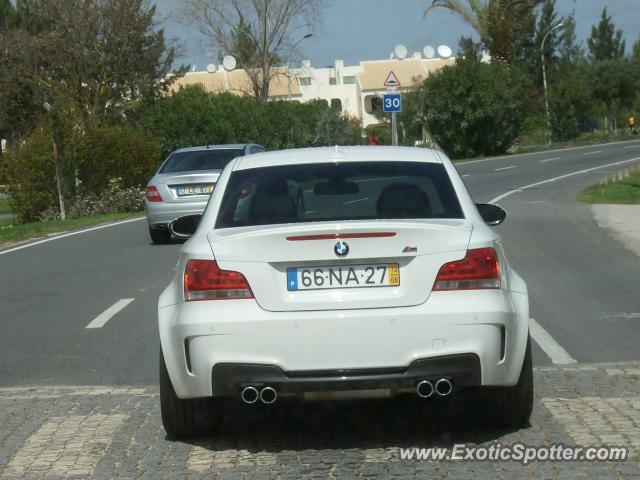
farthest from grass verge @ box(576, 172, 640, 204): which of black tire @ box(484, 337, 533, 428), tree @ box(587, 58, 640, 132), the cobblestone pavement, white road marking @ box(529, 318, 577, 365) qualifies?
tree @ box(587, 58, 640, 132)

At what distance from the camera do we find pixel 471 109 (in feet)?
180

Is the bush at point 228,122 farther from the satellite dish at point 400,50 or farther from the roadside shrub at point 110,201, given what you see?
the satellite dish at point 400,50

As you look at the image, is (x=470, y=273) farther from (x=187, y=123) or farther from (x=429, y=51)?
(x=429, y=51)

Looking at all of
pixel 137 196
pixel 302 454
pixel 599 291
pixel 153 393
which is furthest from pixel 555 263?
pixel 137 196

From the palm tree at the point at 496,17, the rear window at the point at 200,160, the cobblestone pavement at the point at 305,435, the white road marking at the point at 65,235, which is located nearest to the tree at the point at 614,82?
the palm tree at the point at 496,17

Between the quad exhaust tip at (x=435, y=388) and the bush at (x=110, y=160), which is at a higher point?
the quad exhaust tip at (x=435, y=388)

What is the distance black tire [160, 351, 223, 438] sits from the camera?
5.88m

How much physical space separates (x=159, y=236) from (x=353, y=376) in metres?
13.6

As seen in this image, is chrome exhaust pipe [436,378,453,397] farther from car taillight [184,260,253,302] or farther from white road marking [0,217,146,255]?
white road marking [0,217,146,255]

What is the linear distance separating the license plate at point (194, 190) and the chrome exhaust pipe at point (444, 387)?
13.3 meters

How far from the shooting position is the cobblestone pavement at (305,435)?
5.41 meters

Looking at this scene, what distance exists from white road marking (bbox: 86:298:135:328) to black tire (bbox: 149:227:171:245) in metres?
6.62

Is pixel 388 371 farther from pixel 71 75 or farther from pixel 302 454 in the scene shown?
pixel 71 75

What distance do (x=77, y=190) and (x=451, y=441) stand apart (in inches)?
979
